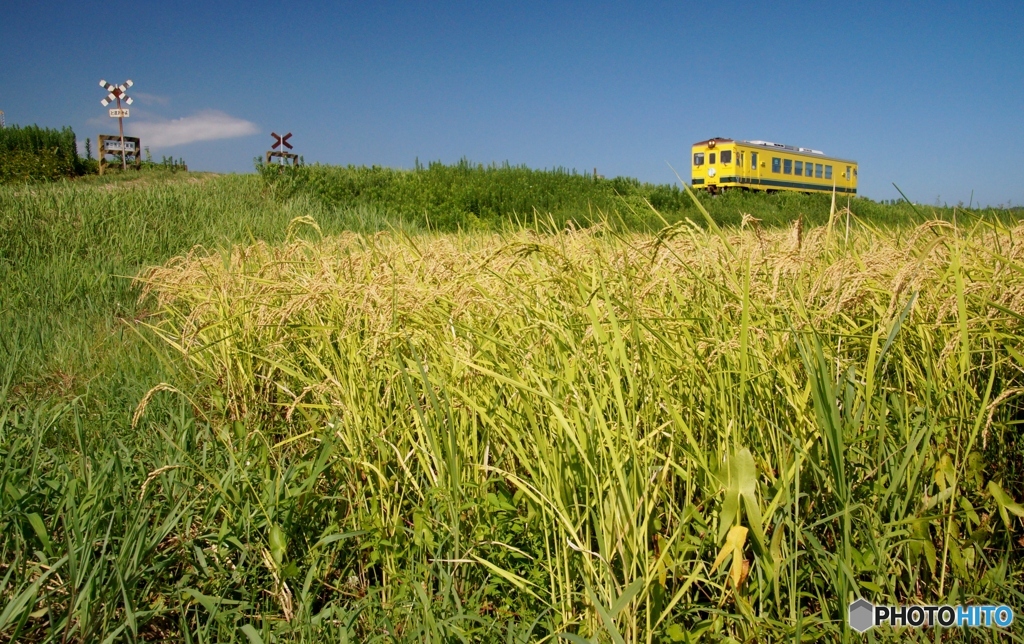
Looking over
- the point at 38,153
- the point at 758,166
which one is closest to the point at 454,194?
the point at 758,166

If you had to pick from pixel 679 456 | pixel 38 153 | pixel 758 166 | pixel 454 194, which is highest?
pixel 38 153

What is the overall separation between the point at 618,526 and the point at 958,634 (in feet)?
2.49

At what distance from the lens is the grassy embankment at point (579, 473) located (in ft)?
4.33

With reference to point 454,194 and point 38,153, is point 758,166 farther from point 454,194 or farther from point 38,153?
point 38,153

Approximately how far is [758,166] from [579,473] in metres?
21.1

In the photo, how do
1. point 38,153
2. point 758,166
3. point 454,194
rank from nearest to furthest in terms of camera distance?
point 454,194 < point 758,166 < point 38,153

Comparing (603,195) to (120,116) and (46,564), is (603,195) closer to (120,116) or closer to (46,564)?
(46,564)

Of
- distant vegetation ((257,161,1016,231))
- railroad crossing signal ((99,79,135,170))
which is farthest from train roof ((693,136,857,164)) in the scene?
railroad crossing signal ((99,79,135,170))

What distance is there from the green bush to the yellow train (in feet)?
68.1

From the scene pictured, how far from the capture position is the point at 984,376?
5.64 ft

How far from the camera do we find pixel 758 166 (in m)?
20.3

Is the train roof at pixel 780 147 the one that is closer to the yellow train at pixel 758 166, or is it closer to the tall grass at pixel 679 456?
the yellow train at pixel 758 166

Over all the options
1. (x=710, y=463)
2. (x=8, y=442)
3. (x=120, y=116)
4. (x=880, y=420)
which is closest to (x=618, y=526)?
(x=710, y=463)

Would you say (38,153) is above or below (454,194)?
above
